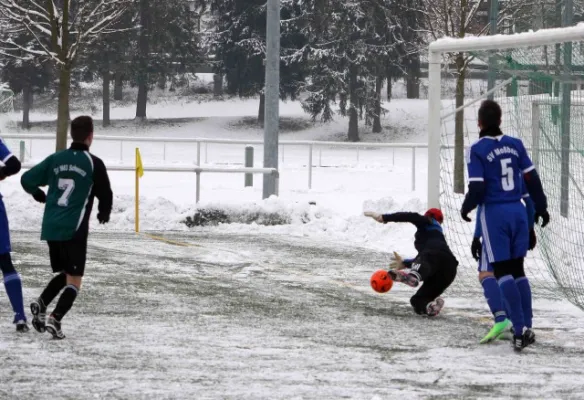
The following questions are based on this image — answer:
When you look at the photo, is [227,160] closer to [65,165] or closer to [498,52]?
[498,52]

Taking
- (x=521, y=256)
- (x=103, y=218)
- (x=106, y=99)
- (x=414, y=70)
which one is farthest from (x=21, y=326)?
(x=106, y=99)

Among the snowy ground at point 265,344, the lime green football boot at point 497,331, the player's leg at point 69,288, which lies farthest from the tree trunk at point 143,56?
the lime green football boot at point 497,331

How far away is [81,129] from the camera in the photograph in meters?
8.75

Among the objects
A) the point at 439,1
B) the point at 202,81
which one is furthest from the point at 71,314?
the point at 202,81

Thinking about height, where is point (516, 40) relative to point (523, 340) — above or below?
above

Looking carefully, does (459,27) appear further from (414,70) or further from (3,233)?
(414,70)

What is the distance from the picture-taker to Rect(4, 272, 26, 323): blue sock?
889cm

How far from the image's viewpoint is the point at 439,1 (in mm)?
25422

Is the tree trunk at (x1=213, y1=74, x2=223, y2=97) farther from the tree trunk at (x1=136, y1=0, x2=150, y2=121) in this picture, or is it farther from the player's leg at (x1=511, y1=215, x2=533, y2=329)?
the player's leg at (x1=511, y1=215, x2=533, y2=329)

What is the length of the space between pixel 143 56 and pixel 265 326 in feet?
163

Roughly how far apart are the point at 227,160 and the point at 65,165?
3295cm

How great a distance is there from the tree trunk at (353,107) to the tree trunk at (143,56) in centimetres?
1063

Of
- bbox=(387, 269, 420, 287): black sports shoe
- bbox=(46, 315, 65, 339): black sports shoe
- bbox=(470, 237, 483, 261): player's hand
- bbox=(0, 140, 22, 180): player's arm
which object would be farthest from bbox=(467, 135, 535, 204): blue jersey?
bbox=(0, 140, 22, 180): player's arm

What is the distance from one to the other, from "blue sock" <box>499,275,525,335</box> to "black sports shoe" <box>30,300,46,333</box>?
11.1 ft
